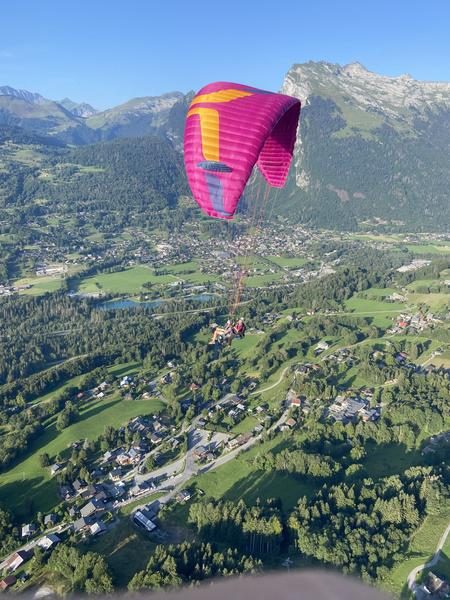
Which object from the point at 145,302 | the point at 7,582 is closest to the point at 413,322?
the point at 145,302

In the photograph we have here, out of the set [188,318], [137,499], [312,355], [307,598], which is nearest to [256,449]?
[137,499]

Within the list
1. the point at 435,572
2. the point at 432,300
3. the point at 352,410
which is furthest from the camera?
the point at 432,300

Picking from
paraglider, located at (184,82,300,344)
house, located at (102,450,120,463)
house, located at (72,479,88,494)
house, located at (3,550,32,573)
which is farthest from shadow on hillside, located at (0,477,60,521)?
paraglider, located at (184,82,300,344)

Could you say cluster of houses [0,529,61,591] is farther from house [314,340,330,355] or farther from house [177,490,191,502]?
house [314,340,330,355]

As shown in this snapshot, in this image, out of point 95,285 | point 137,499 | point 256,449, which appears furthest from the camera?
point 95,285

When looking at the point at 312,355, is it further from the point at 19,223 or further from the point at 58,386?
the point at 19,223

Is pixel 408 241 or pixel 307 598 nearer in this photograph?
pixel 307 598

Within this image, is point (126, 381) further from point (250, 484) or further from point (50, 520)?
point (250, 484)
